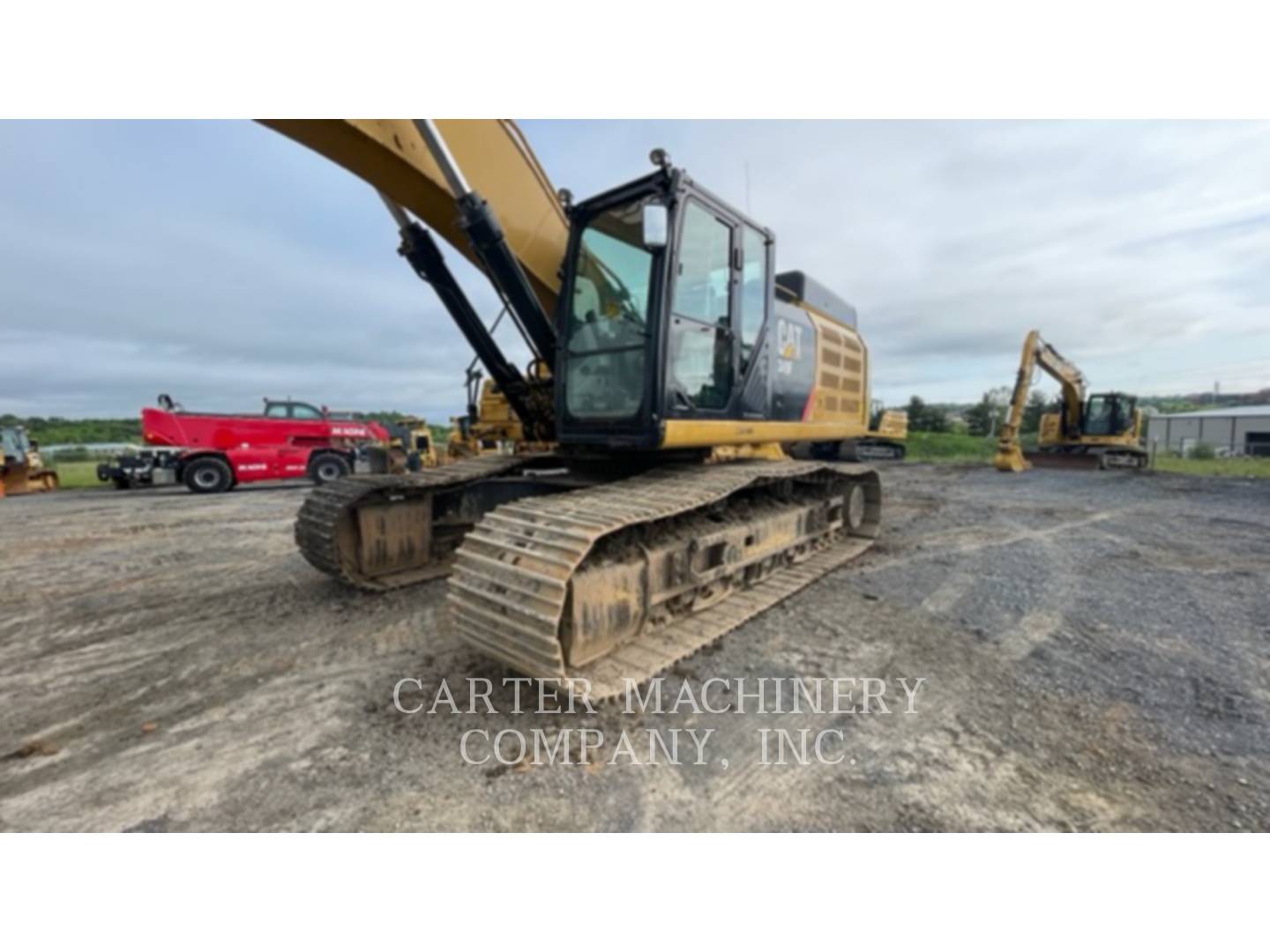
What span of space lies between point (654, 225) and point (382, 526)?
3.04 meters

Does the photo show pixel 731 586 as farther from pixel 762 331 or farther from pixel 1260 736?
pixel 1260 736

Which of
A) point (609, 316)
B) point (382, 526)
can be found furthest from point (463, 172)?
point (382, 526)

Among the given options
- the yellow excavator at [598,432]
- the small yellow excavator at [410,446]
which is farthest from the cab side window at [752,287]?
the small yellow excavator at [410,446]

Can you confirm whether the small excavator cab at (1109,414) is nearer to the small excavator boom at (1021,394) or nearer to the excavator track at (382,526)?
the small excavator boom at (1021,394)

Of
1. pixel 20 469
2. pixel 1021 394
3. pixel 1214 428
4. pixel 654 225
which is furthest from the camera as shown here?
pixel 1214 428

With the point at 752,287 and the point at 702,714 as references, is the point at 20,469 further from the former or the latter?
Result: the point at 702,714

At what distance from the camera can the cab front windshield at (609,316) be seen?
3584mm

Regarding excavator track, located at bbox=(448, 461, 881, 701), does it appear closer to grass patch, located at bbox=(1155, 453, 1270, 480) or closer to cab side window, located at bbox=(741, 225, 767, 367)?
cab side window, located at bbox=(741, 225, 767, 367)

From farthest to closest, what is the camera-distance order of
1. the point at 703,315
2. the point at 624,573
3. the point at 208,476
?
the point at 208,476 < the point at 703,315 < the point at 624,573

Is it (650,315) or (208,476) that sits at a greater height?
(650,315)

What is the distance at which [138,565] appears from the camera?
534 centimetres

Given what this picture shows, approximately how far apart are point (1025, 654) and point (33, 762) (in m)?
4.80

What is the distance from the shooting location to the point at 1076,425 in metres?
17.2

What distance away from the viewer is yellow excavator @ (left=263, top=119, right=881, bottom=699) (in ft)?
9.14
